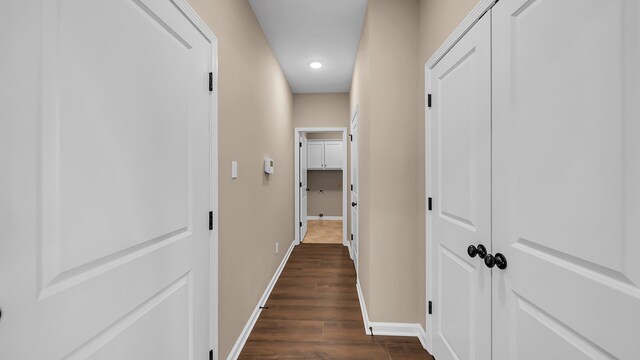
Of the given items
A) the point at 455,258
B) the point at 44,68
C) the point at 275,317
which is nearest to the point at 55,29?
the point at 44,68

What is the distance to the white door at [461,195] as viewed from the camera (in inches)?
48.5

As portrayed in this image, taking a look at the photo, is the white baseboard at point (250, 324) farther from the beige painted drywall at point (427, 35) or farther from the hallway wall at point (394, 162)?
the beige painted drywall at point (427, 35)

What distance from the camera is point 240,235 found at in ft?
6.46

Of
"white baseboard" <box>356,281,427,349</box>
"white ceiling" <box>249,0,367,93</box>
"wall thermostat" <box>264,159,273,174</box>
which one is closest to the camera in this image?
"white baseboard" <box>356,281,427,349</box>

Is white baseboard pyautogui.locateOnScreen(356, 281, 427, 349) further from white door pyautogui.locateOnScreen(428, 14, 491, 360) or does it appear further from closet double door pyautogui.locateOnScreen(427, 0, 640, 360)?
closet double door pyautogui.locateOnScreen(427, 0, 640, 360)

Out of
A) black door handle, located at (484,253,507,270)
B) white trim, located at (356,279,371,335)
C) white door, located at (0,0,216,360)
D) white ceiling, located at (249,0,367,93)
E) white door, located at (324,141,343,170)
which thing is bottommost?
white trim, located at (356,279,371,335)

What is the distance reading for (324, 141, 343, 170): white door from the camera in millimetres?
6863

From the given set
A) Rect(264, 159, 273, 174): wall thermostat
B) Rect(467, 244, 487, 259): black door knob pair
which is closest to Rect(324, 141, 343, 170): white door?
Rect(264, 159, 273, 174): wall thermostat

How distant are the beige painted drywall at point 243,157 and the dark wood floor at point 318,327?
200 mm

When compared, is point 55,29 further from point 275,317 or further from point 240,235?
point 275,317

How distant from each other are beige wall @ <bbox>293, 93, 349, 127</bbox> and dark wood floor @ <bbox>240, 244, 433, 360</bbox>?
8.08 feet

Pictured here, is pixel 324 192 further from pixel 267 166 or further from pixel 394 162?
pixel 394 162

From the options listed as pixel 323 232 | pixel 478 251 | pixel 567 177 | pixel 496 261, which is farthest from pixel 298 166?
pixel 567 177

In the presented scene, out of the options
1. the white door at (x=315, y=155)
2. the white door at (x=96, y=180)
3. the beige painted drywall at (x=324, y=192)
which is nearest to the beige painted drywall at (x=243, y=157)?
the white door at (x=96, y=180)
